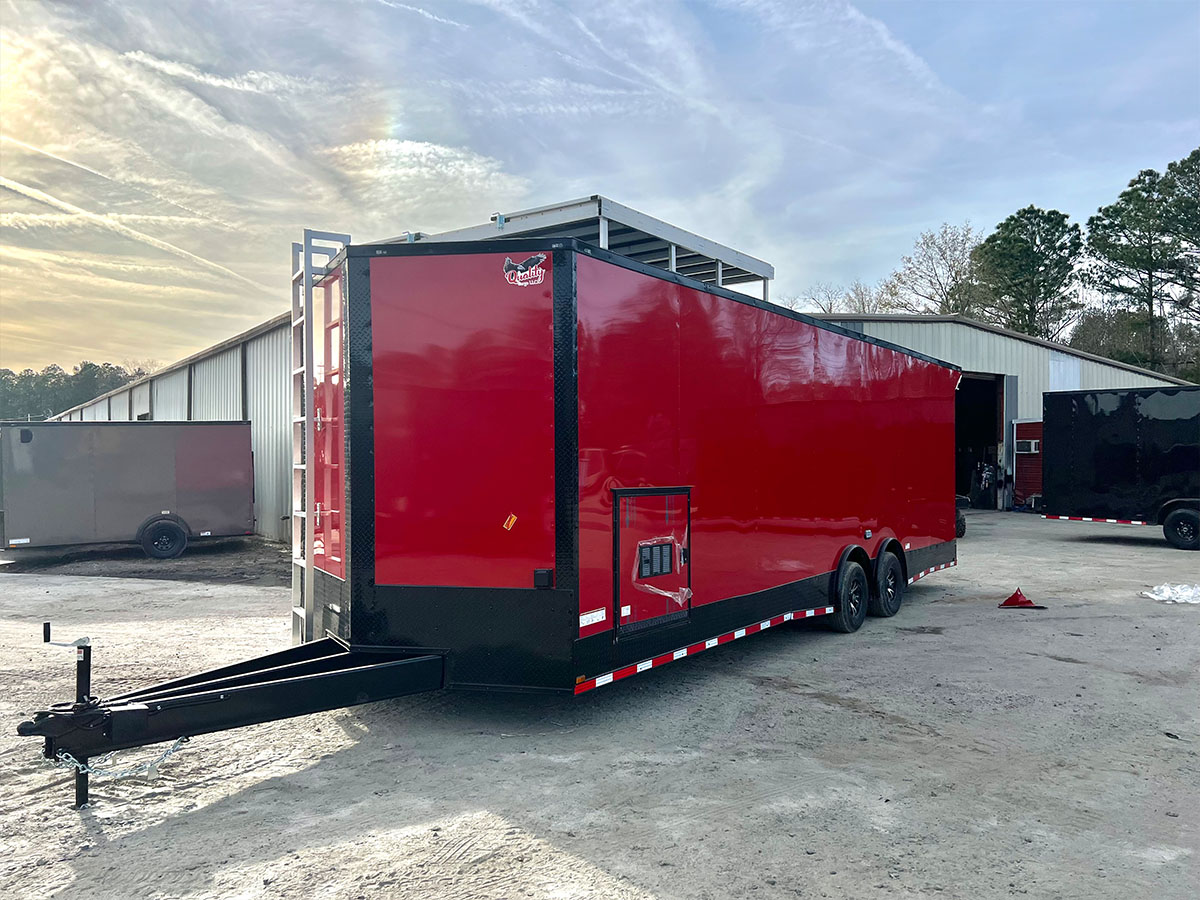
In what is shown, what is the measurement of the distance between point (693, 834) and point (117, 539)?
16.1 m

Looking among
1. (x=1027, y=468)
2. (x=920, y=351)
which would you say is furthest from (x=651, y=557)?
(x=1027, y=468)

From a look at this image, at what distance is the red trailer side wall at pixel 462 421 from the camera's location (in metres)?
5.29

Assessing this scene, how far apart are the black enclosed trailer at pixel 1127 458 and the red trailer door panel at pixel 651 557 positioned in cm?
1470

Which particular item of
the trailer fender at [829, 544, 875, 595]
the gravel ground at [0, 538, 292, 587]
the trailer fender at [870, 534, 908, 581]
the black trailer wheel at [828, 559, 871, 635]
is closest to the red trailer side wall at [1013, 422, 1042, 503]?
the trailer fender at [870, 534, 908, 581]

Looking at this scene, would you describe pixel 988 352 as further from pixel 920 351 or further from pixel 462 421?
pixel 462 421

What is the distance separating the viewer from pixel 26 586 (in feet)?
42.4

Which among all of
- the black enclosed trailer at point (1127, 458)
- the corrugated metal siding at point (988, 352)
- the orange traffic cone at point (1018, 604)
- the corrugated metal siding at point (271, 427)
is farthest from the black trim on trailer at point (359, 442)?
the corrugated metal siding at point (988, 352)

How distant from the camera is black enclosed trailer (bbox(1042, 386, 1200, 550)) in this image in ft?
53.4

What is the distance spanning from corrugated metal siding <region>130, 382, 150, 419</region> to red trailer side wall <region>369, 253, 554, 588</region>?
31.2 metres

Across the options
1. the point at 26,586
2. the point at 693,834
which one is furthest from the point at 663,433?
the point at 26,586

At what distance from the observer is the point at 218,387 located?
24281 mm

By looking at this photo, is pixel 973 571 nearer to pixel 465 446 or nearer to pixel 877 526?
pixel 877 526

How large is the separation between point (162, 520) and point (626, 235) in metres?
13.1

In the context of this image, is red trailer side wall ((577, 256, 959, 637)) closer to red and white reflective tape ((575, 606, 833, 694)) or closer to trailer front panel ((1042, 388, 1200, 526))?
red and white reflective tape ((575, 606, 833, 694))
